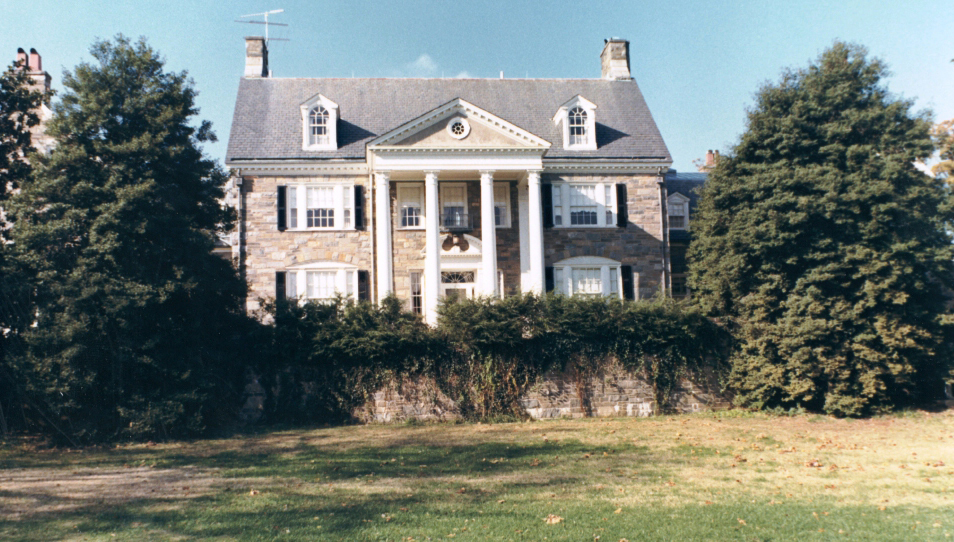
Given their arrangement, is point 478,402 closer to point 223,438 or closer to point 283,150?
point 223,438

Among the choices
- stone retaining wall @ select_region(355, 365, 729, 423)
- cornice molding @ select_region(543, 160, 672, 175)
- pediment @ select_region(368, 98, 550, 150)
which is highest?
pediment @ select_region(368, 98, 550, 150)

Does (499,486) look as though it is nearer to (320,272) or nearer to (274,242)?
(320,272)

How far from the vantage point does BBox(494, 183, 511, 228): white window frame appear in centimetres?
2514

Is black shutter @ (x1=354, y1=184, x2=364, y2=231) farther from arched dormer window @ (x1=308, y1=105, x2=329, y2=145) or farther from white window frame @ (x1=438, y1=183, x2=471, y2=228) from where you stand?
white window frame @ (x1=438, y1=183, x2=471, y2=228)

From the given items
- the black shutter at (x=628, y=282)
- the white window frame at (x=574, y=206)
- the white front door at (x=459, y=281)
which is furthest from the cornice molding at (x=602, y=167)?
the white front door at (x=459, y=281)

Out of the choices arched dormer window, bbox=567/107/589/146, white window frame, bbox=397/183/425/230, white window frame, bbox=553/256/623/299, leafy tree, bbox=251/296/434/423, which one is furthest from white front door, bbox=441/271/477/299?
arched dormer window, bbox=567/107/589/146

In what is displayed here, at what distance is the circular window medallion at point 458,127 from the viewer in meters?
22.9

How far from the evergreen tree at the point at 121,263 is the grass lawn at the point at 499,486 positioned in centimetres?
130

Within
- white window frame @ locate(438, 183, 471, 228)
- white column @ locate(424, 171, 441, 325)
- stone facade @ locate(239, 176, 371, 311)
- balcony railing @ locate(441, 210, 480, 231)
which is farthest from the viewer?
white window frame @ locate(438, 183, 471, 228)

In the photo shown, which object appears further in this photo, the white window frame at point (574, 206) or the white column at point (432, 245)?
the white window frame at point (574, 206)

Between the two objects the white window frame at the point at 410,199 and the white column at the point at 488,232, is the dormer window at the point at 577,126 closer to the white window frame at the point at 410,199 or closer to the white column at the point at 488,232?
the white column at the point at 488,232

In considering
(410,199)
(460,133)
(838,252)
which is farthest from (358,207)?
(838,252)

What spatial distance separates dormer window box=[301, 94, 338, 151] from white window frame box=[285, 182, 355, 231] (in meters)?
1.47

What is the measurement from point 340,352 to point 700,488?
417 inches
